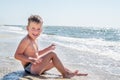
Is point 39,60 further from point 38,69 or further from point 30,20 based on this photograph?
point 30,20

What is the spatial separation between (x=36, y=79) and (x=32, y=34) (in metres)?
0.93

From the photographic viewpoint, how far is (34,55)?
5.18 m

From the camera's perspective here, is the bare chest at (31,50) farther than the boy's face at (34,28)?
Yes

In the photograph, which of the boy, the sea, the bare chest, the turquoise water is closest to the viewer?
the boy

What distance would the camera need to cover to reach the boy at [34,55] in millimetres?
4871

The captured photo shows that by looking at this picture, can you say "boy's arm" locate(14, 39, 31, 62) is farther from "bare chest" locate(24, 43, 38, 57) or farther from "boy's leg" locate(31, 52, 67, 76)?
"boy's leg" locate(31, 52, 67, 76)

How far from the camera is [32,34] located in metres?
5.02

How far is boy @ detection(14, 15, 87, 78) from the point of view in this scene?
4.87m

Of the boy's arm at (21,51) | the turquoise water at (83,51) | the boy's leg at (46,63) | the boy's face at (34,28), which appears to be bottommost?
the turquoise water at (83,51)

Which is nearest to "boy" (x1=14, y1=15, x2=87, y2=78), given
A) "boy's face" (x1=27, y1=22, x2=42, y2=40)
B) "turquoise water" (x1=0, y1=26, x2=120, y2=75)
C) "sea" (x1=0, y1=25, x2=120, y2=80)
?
"boy's face" (x1=27, y1=22, x2=42, y2=40)

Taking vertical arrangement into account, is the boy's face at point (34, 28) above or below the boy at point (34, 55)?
above

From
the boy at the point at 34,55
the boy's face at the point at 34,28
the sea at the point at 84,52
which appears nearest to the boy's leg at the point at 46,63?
the boy at the point at 34,55

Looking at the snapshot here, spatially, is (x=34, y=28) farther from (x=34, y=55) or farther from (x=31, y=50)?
(x=34, y=55)

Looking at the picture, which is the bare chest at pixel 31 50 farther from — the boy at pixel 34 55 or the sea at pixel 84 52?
the sea at pixel 84 52
